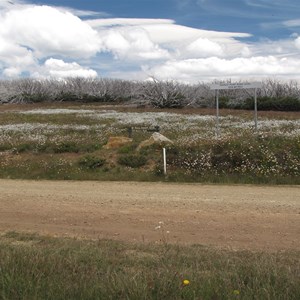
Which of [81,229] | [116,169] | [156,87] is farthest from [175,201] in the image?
[156,87]

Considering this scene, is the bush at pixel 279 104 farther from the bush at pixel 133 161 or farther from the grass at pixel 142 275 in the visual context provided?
the grass at pixel 142 275

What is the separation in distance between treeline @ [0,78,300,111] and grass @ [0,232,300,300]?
49.1 m

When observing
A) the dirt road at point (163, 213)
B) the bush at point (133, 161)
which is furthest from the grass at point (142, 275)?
the bush at point (133, 161)

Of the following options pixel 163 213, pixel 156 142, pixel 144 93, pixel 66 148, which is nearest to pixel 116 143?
pixel 156 142

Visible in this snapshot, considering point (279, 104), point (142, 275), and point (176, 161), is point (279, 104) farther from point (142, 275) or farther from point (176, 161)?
point (142, 275)

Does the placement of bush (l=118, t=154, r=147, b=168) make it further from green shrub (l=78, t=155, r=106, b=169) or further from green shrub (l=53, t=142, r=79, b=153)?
green shrub (l=53, t=142, r=79, b=153)

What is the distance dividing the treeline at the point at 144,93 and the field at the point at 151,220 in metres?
38.3

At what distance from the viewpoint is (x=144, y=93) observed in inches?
2509

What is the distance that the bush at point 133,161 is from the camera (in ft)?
56.5

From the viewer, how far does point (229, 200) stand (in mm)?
11312

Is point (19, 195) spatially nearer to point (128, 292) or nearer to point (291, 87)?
point (128, 292)

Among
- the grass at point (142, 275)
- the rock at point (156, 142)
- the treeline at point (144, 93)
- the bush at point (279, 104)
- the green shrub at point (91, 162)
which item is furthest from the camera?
the treeline at point (144, 93)

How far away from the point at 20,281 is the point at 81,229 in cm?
420

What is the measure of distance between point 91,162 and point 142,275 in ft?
42.2
